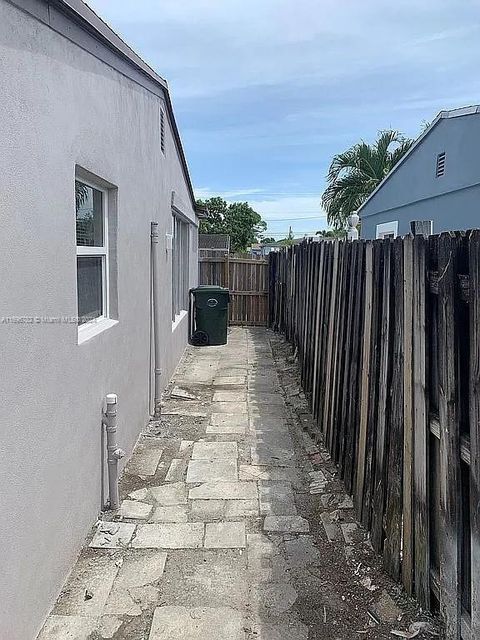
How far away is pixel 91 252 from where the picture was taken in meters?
3.85

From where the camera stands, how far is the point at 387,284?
10.5 feet

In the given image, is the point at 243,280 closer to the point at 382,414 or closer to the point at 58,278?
the point at 382,414

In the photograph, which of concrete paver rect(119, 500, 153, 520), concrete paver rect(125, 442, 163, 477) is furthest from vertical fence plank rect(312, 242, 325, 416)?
concrete paver rect(119, 500, 153, 520)

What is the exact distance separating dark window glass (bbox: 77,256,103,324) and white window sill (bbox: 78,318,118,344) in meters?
0.04

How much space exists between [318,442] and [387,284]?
8.12 ft

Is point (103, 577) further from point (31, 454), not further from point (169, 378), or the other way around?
point (169, 378)

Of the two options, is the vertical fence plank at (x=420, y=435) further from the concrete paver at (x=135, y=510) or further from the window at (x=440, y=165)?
the window at (x=440, y=165)

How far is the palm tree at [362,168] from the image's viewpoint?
54.3 ft

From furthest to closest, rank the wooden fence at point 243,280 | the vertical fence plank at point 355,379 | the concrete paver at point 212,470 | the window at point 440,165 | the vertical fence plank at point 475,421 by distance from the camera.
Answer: the wooden fence at point 243,280, the window at point 440,165, the concrete paver at point 212,470, the vertical fence plank at point 355,379, the vertical fence plank at point 475,421

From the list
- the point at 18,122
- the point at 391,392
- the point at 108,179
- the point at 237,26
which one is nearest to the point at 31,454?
the point at 18,122

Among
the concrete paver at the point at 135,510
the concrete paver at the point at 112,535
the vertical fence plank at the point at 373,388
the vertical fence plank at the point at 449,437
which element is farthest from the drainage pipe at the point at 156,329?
the vertical fence plank at the point at 449,437

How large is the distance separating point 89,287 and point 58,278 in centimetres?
101

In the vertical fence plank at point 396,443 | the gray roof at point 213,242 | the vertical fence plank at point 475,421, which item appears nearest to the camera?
the vertical fence plank at point 475,421

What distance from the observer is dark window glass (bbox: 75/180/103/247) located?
356 centimetres
